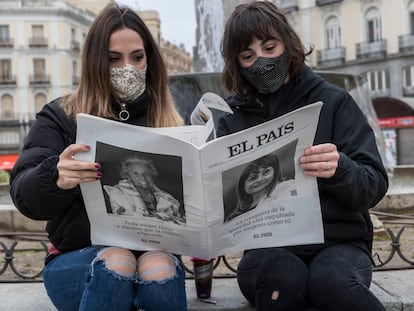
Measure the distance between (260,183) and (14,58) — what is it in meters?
43.9

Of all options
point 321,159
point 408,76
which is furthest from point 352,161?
point 408,76

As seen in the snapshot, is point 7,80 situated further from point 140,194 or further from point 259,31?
point 140,194

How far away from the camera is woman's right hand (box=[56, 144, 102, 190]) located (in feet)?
5.99

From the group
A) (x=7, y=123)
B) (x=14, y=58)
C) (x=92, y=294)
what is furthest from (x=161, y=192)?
(x=14, y=58)

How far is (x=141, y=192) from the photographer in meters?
1.85

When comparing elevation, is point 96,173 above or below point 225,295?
above

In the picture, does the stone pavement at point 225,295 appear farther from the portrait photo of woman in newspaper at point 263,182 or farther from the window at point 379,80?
the window at point 379,80

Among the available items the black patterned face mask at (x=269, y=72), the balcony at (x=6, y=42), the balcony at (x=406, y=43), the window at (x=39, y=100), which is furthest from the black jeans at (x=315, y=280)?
the balcony at (x=6, y=42)

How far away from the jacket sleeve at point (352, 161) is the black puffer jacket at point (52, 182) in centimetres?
68

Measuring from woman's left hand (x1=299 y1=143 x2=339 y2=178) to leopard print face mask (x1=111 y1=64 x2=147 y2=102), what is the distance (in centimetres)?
68

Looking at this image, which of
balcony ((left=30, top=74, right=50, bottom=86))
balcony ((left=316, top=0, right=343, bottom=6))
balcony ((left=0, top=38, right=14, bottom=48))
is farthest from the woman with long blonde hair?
balcony ((left=0, top=38, right=14, bottom=48))

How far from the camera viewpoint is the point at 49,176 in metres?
1.91

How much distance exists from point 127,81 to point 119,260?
633 millimetres

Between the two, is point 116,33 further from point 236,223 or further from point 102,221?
point 236,223
